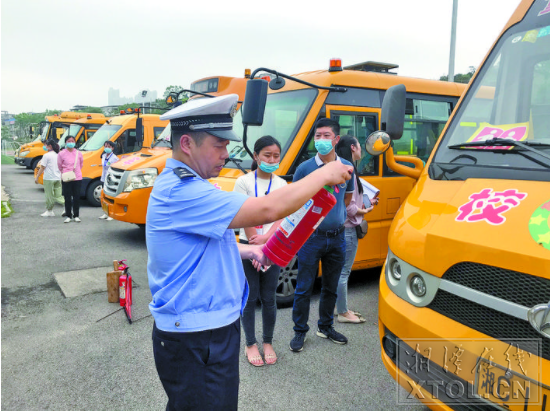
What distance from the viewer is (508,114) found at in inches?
119

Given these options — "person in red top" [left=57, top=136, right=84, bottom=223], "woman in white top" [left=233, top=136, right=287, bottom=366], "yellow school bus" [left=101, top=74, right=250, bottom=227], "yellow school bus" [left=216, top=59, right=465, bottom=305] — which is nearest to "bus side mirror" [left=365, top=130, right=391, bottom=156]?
"woman in white top" [left=233, top=136, right=287, bottom=366]

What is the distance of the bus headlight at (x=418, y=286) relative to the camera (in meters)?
2.42

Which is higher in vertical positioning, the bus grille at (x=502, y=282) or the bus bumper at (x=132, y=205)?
the bus grille at (x=502, y=282)

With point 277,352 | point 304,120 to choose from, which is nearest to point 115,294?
point 277,352

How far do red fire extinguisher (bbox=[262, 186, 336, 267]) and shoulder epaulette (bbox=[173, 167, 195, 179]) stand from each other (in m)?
0.59

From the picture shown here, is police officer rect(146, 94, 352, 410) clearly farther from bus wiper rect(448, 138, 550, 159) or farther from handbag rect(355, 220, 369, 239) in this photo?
handbag rect(355, 220, 369, 239)

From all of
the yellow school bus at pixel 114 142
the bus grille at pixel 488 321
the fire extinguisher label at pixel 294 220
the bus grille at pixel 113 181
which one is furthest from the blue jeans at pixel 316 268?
the yellow school bus at pixel 114 142

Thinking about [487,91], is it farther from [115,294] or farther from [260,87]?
[115,294]

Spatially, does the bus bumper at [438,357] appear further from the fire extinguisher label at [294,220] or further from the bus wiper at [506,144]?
the bus wiper at [506,144]

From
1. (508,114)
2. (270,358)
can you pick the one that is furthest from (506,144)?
(270,358)

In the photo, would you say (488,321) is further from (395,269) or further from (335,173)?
(335,173)

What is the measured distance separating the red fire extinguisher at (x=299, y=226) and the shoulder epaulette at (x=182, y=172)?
589 millimetres

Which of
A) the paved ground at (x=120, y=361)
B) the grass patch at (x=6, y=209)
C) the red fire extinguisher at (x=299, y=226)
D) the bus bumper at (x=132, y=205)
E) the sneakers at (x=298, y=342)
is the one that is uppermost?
the red fire extinguisher at (x=299, y=226)

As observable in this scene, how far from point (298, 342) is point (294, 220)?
219cm
